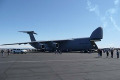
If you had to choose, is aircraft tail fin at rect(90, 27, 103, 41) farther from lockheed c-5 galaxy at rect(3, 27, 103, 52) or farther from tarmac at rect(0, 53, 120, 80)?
tarmac at rect(0, 53, 120, 80)

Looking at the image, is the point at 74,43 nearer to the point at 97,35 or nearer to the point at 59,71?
the point at 97,35

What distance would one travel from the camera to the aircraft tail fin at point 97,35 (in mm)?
60206

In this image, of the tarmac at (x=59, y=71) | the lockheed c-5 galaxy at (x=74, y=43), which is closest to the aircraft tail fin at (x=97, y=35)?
the lockheed c-5 galaxy at (x=74, y=43)

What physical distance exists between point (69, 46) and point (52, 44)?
540 cm

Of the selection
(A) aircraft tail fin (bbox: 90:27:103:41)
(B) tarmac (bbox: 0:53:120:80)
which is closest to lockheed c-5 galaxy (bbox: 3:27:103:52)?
(A) aircraft tail fin (bbox: 90:27:103:41)

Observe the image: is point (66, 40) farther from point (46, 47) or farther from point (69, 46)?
point (46, 47)

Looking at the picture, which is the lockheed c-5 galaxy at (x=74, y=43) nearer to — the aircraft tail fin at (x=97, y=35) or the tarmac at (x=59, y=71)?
the aircraft tail fin at (x=97, y=35)

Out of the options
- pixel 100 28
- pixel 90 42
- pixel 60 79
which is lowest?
pixel 60 79

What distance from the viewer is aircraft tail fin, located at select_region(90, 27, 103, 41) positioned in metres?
60.2

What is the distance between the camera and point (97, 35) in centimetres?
6025

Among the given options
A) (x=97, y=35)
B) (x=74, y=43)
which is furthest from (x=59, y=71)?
(x=74, y=43)

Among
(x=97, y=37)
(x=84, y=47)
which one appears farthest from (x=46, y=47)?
(x=97, y=37)

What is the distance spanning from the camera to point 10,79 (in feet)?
31.9

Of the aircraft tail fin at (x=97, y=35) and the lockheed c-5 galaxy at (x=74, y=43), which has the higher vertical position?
the aircraft tail fin at (x=97, y=35)
